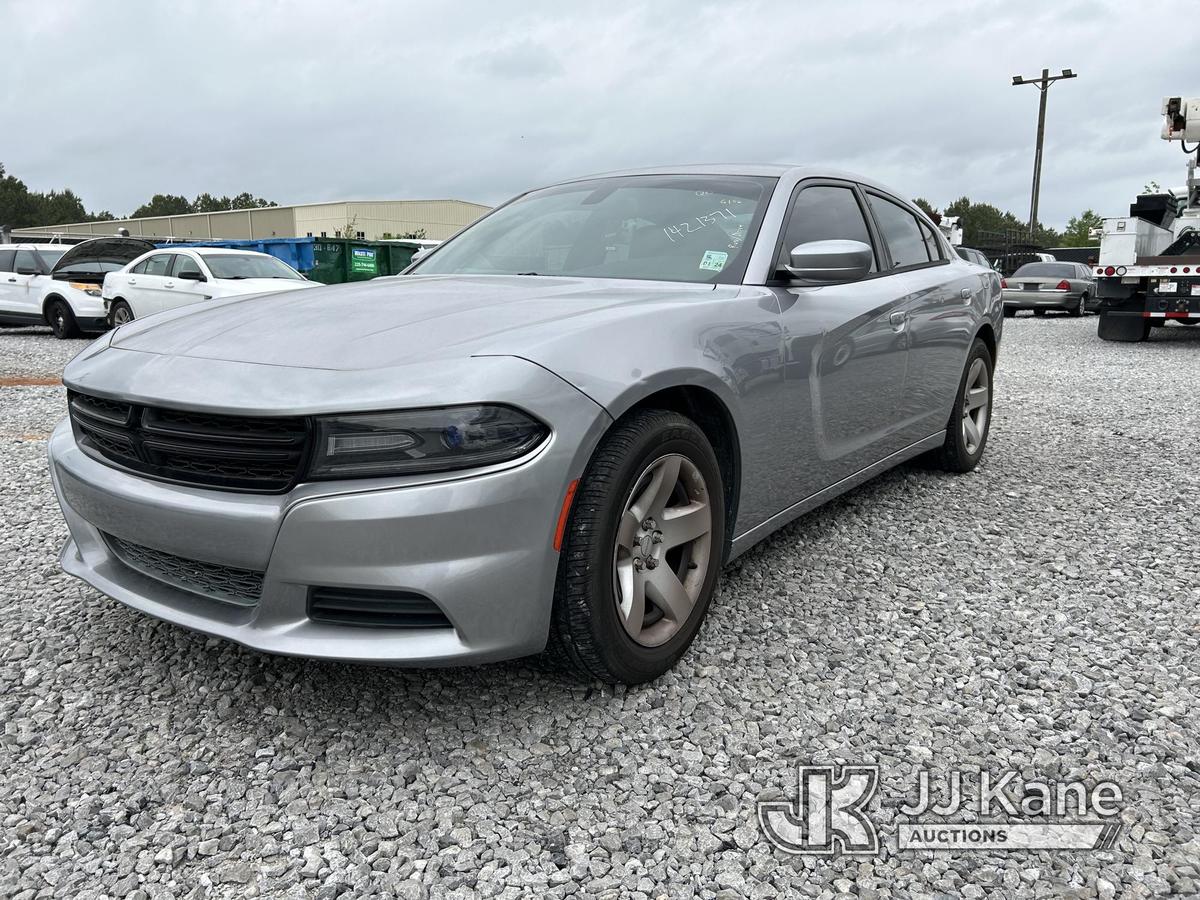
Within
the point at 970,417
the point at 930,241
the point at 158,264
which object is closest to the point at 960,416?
the point at 970,417

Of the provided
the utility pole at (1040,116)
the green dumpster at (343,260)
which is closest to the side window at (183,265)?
the green dumpster at (343,260)

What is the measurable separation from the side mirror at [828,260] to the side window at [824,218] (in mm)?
162

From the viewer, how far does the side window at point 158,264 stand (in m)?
13.5

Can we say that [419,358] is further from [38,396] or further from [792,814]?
[38,396]

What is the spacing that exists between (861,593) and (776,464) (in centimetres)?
65

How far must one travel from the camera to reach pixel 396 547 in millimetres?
2020

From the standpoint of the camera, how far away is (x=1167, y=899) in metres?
1.79

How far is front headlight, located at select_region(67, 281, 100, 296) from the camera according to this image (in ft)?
46.8

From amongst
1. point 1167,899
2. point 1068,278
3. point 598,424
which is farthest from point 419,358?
point 1068,278

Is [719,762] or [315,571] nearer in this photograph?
[315,571]

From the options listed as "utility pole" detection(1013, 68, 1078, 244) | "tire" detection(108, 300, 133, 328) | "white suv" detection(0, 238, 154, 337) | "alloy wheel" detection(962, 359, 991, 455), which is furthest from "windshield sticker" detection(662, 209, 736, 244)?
"utility pole" detection(1013, 68, 1078, 244)

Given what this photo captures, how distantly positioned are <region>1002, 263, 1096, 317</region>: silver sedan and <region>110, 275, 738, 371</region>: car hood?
1927 cm

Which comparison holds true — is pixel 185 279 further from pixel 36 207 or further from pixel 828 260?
pixel 36 207

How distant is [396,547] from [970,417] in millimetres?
3917
